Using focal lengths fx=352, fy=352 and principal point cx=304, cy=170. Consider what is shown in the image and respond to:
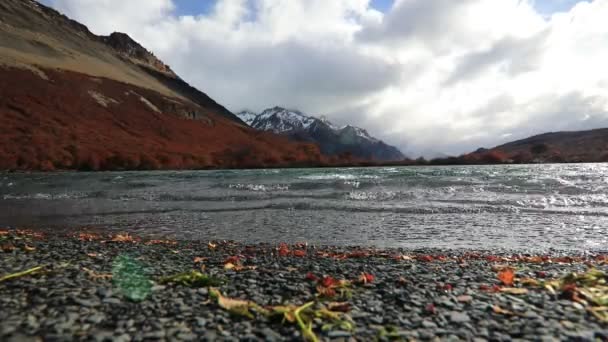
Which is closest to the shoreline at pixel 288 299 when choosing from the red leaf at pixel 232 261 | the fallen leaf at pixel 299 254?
the red leaf at pixel 232 261

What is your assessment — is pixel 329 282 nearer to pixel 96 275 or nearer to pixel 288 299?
pixel 288 299

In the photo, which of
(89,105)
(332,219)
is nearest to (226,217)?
(332,219)

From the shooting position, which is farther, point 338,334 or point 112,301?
point 112,301

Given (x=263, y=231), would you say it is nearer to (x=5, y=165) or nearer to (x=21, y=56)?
(x=5, y=165)

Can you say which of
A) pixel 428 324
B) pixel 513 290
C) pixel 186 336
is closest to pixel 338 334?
pixel 428 324

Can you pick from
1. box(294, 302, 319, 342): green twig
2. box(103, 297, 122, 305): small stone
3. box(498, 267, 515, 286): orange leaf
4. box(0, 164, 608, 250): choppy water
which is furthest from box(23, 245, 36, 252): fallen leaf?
box(498, 267, 515, 286): orange leaf

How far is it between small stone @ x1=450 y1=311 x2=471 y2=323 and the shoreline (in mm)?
15

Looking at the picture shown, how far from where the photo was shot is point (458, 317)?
5.18 meters

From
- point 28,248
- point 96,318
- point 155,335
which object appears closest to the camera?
point 155,335

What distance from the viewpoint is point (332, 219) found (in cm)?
1791

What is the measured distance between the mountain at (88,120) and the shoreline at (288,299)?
7002 cm

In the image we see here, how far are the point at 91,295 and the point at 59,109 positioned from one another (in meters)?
98.0

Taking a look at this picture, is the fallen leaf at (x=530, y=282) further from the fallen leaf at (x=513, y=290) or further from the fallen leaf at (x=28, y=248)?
the fallen leaf at (x=28, y=248)

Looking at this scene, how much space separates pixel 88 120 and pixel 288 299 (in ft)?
327
